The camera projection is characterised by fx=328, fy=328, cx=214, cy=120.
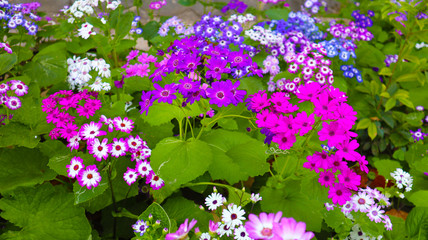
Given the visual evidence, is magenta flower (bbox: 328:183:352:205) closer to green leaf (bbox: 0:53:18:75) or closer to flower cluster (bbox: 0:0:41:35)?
green leaf (bbox: 0:53:18:75)

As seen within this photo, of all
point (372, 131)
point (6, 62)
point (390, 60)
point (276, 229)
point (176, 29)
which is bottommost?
point (372, 131)

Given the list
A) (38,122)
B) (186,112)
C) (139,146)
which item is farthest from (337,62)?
(38,122)

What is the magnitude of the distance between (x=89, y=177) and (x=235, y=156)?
0.76 metres

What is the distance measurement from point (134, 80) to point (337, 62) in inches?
70.8

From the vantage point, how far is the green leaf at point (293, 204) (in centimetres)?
169

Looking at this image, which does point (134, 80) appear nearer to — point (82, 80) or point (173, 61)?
point (82, 80)

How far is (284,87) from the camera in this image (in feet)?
7.84

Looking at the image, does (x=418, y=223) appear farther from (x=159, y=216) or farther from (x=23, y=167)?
(x=23, y=167)

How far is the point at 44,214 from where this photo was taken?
1.68 m

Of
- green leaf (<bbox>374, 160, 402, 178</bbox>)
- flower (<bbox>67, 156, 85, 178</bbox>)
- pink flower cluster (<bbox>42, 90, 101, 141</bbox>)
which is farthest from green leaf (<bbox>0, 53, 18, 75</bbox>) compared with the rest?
green leaf (<bbox>374, 160, 402, 178</bbox>)

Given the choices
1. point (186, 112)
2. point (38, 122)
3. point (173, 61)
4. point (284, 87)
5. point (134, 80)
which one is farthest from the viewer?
point (284, 87)

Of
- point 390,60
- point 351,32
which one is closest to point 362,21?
point 351,32

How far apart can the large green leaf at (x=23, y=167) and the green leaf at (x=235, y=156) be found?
0.88 meters

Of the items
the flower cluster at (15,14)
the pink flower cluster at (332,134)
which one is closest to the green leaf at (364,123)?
the pink flower cluster at (332,134)
